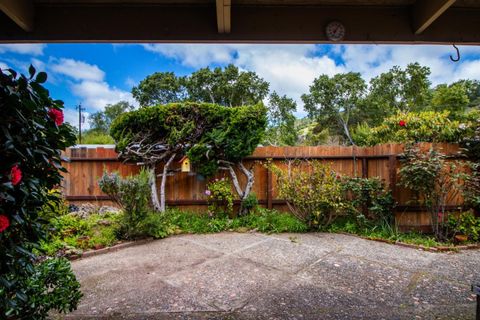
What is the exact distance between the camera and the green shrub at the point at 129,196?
13.6 ft

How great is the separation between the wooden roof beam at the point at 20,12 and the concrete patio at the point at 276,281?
219cm

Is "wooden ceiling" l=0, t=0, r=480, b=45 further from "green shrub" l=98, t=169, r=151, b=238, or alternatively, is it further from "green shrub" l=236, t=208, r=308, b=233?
"green shrub" l=236, t=208, r=308, b=233

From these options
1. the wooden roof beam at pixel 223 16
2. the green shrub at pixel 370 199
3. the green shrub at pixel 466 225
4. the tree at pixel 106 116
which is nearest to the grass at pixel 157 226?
the green shrub at pixel 370 199

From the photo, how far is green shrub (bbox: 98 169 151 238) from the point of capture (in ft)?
13.6

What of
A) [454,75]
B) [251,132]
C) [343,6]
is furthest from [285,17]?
[454,75]

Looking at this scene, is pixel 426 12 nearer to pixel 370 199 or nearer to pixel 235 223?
pixel 370 199

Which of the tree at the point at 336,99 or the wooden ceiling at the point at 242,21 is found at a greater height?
the tree at the point at 336,99

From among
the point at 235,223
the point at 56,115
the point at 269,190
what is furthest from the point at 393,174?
the point at 56,115

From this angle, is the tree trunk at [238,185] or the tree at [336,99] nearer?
the tree trunk at [238,185]

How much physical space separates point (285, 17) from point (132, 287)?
2791 millimetres

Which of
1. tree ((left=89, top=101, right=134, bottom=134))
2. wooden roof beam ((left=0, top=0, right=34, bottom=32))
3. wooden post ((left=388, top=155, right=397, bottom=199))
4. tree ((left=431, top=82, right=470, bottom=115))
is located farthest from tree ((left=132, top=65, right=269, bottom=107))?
wooden roof beam ((left=0, top=0, right=34, bottom=32))

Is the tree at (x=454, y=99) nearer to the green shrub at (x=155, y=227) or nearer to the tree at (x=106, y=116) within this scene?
the green shrub at (x=155, y=227)

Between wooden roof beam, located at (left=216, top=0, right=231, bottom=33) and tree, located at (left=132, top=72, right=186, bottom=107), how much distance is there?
69.3ft

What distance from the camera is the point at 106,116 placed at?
27.6 metres
